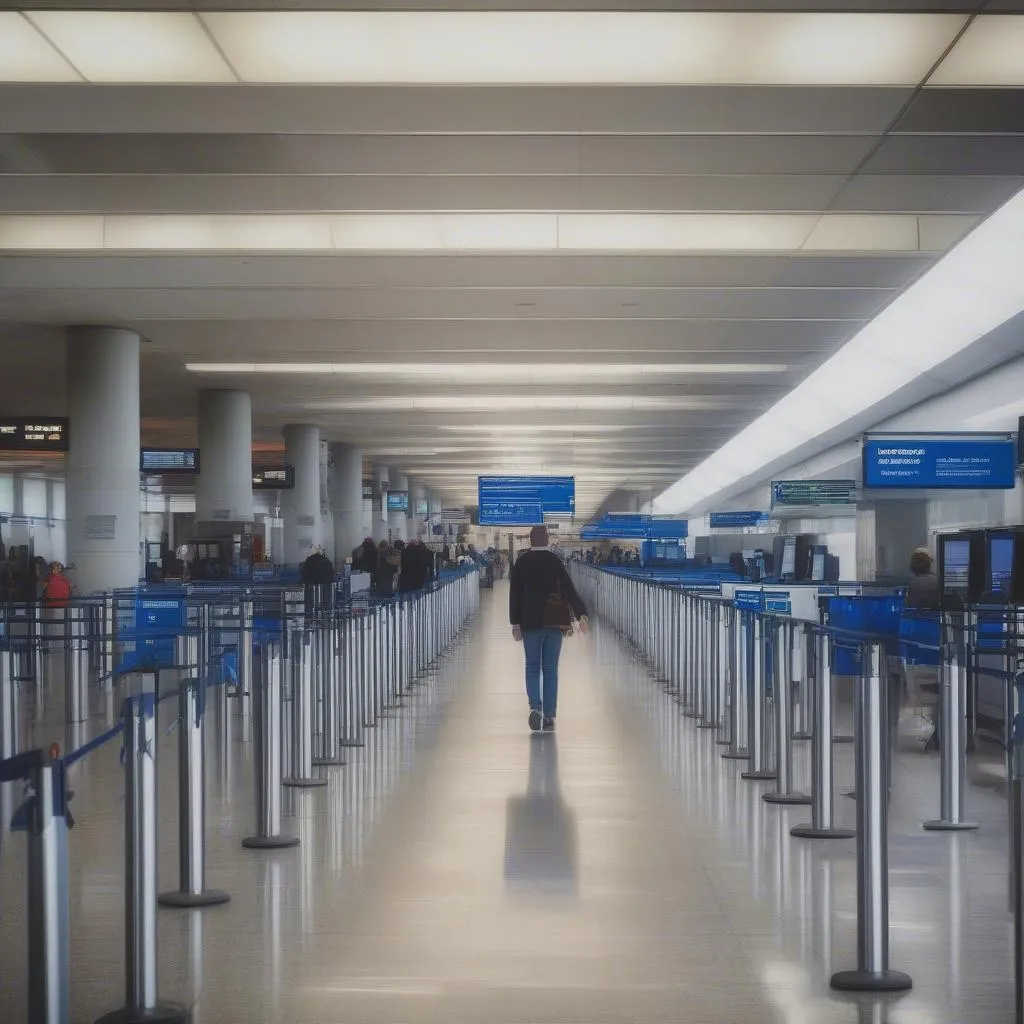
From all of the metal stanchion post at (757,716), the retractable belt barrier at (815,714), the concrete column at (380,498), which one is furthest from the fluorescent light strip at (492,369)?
the concrete column at (380,498)

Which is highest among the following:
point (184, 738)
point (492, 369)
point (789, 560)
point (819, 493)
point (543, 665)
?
point (492, 369)

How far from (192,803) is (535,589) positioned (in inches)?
266

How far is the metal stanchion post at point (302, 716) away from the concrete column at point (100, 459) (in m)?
9.42

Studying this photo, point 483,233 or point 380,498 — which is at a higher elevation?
point 483,233

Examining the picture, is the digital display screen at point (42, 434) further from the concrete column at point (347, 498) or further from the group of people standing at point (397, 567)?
the concrete column at point (347, 498)

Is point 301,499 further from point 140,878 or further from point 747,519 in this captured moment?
point 140,878

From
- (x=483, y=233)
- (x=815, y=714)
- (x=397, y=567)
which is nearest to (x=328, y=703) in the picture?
(x=815, y=714)

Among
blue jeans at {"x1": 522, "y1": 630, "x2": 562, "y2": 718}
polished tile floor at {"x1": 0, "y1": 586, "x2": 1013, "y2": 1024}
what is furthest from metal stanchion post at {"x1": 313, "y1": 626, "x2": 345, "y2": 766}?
blue jeans at {"x1": 522, "y1": 630, "x2": 562, "y2": 718}

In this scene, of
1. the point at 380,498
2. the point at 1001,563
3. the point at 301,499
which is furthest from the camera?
the point at 380,498

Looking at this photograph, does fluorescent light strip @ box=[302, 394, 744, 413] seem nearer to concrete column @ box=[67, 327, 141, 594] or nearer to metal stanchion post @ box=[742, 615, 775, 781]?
concrete column @ box=[67, 327, 141, 594]

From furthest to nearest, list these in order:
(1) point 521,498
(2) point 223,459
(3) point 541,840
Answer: (1) point 521,498
(2) point 223,459
(3) point 541,840

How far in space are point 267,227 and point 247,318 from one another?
14.0 ft

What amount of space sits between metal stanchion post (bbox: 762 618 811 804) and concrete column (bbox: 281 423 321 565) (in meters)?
23.5

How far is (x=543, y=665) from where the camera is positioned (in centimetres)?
1232
